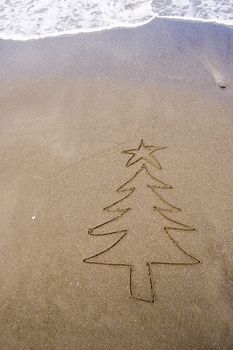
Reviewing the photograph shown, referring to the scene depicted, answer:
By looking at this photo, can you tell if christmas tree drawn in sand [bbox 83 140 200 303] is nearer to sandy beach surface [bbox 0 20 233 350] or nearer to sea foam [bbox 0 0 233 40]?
sandy beach surface [bbox 0 20 233 350]

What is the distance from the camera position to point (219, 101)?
4551 mm

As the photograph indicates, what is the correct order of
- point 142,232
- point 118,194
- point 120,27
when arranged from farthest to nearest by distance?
point 120,27 → point 118,194 → point 142,232

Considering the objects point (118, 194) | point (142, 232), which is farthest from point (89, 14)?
point (142, 232)

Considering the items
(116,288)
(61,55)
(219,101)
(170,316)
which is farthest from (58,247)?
(61,55)

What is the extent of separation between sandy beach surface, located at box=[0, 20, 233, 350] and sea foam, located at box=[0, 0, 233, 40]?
55 cm

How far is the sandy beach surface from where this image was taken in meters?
2.85

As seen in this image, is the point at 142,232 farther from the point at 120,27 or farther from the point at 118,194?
the point at 120,27

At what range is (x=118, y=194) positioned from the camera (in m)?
3.67

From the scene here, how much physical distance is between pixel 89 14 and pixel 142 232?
4635 mm

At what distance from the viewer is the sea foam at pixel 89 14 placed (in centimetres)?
609

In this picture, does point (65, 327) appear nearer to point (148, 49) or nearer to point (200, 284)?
point (200, 284)

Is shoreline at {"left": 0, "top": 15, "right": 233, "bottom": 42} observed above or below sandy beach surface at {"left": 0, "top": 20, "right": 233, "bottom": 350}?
above

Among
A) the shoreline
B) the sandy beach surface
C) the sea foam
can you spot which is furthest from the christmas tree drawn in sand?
the sea foam

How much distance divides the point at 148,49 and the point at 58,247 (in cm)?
342
